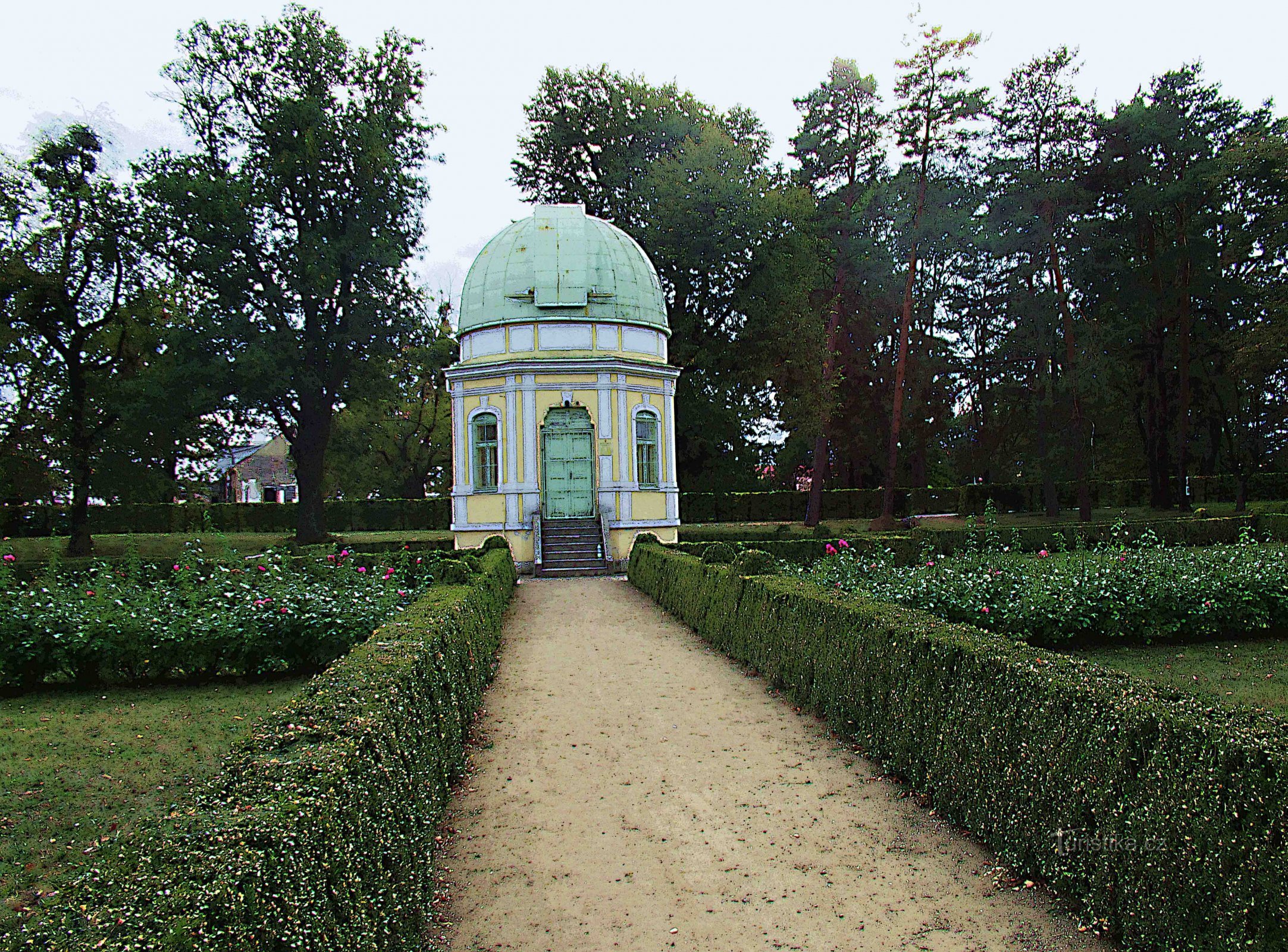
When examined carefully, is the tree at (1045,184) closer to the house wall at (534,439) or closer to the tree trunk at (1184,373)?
the tree trunk at (1184,373)

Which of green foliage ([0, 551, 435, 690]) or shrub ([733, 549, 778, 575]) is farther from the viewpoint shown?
shrub ([733, 549, 778, 575])

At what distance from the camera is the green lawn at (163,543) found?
26797mm

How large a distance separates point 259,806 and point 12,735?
6.53 m

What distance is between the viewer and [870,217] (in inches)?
1481

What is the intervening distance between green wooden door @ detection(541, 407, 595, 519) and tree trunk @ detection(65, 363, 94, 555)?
1430 cm

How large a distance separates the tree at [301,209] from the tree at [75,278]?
205 cm

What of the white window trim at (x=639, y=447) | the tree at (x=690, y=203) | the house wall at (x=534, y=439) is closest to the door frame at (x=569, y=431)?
the house wall at (x=534, y=439)

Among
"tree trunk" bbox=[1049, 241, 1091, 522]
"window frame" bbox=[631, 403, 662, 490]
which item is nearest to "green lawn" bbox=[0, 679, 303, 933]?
"window frame" bbox=[631, 403, 662, 490]

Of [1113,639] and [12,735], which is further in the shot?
[1113,639]

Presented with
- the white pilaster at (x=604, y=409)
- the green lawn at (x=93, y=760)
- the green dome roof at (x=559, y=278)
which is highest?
the green dome roof at (x=559, y=278)

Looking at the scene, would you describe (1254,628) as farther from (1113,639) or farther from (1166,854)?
(1166,854)

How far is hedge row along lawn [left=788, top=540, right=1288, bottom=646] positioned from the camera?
11.2 metres

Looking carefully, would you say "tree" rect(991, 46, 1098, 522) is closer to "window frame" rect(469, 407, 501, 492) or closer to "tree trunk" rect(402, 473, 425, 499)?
"window frame" rect(469, 407, 501, 492)

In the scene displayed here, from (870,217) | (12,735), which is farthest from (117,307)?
(870,217)
